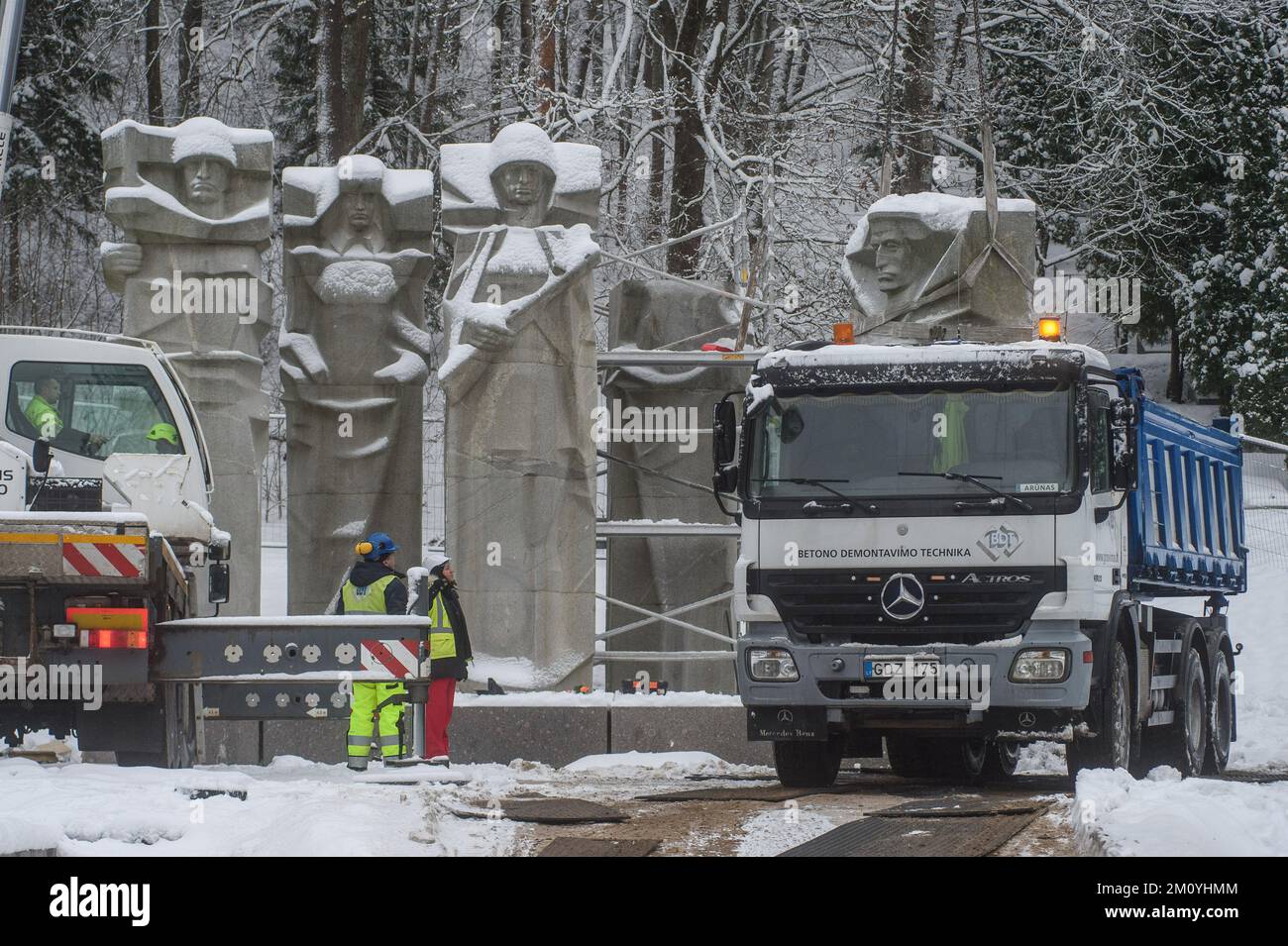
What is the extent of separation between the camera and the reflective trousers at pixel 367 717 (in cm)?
1273

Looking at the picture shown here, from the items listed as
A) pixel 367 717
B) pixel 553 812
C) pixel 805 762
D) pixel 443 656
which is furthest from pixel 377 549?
pixel 553 812

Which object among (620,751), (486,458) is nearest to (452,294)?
(486,458)

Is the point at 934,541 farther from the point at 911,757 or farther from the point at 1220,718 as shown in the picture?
the point at 1220,718

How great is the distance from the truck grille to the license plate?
15 cm

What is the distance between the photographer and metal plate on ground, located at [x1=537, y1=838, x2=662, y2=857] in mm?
9195

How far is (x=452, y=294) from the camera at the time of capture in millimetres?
17438

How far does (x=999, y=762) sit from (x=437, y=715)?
414cm

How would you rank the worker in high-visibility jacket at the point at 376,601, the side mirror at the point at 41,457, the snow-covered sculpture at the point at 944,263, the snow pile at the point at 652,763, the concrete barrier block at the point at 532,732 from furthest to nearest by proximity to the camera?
the snow-covered sculpture at the point at 944,263
the concrete barrier block at the point at 532,732
the snow pile at the point at 652,763
the side mirror at the point at 41,457
the worker in high-visibility jacket at the point at 376,601

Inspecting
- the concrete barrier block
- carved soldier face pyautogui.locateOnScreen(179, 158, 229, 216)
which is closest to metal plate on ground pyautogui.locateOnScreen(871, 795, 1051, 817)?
the concrete barrier block

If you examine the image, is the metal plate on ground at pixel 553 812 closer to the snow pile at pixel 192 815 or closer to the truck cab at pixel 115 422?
the snow pile at pixel 192 815

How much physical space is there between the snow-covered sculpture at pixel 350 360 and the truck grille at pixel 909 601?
679 centimetres

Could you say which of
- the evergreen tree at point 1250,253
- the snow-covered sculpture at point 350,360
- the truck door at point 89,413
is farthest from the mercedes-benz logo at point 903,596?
the evergreen tree at point 1250,253

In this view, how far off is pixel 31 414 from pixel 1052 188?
62.0 feet

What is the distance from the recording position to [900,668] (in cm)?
1234
